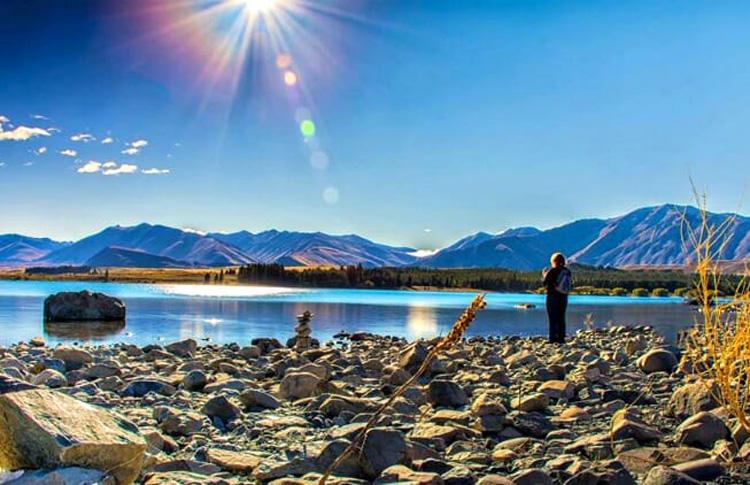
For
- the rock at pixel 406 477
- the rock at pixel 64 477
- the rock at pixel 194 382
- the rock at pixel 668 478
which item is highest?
the rock at pixel 64 477

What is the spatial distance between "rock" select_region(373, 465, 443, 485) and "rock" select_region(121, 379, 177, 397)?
6030mm

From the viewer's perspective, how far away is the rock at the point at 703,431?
6348mm

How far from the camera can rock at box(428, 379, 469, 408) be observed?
30.7 ft

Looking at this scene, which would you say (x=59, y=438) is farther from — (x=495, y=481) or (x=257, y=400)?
(x=257, y=400)

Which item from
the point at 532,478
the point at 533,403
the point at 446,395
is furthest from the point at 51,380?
the point at 532,478

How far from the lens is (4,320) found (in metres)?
34.7

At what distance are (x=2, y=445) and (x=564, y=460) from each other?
4537mm

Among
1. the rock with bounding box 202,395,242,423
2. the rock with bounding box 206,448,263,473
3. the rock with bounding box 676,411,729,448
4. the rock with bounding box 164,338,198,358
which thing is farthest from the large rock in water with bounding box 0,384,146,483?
the rock with bounding box 164,338,198,358

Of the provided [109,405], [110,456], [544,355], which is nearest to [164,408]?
[109,405]

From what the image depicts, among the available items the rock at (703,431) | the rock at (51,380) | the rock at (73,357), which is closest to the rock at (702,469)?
the rock at (703,431)

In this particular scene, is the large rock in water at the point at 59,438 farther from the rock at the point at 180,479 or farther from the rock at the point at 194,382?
the rock at the point at 194,382

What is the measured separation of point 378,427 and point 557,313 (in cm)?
1302

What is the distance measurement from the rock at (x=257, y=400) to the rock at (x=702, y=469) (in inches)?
230

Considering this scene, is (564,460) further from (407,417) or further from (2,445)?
(2,445)
